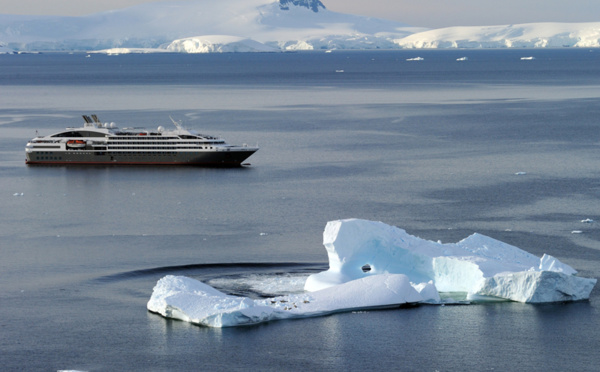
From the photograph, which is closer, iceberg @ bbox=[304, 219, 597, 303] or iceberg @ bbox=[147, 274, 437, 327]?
iceberg @ bbox=[147, 274, 437, 327]

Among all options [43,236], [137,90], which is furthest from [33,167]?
[137,90]

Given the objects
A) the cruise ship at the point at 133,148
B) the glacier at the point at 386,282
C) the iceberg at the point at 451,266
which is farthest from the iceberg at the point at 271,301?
the cruise ship at the point at 133,148

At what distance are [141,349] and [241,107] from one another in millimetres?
92718

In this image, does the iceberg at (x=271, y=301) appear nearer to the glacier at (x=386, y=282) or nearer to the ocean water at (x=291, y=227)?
the glacier at (x=386, y=282)

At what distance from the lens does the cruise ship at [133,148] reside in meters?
74.8

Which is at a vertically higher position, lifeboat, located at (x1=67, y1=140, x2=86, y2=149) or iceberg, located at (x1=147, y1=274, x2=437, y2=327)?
lifeboat, located at (x1=67, y1=140, x2=86, y2=149)

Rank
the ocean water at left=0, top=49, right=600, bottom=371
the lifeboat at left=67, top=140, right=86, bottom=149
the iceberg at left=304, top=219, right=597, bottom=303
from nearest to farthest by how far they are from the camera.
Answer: the ocean water at left=0, top=49, right=600, bottom=371 < the iceberg at left=304, top=219, right=597, bottom=303 < the lifeboat at left=67, top=140, right=86, bottom=149

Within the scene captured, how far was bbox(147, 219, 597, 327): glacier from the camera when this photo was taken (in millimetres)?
31734

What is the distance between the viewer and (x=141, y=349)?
2906 cm

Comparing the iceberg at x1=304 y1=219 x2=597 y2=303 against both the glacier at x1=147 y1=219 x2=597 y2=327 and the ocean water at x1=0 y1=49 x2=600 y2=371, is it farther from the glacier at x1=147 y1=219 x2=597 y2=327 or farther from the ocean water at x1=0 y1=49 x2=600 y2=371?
the ocean water at x1=0 y1=49 x2=600 y2=371

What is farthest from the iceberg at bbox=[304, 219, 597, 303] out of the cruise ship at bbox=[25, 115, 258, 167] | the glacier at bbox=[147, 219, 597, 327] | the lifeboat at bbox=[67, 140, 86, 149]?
the lifeboat at bbox=[67, 140, 86, 149]

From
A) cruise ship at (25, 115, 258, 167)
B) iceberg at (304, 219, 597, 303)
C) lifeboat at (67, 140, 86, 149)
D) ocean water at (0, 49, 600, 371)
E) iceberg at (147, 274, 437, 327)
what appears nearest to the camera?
ocean water at (0, 49, 600, 371)

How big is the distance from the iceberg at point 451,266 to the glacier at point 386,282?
3 cm

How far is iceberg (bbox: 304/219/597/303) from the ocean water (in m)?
0.66
